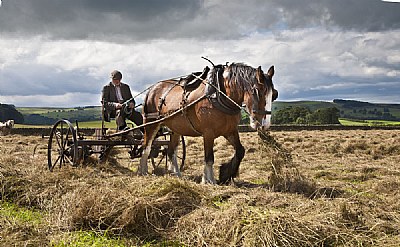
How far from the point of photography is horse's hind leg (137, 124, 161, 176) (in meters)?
8.55

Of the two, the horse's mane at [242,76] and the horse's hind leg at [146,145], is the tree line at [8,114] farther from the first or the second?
the horse's mane at [242,76]

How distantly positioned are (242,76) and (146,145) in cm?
301

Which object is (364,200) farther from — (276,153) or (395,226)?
(276,153)

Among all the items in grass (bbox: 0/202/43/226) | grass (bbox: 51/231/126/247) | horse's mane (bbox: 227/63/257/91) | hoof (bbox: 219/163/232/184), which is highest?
horse's mane (bbox: 227/63/257/91)

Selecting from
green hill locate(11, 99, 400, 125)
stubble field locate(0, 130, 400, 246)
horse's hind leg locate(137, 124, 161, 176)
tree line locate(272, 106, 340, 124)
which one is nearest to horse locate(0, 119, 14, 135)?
horse's hind leg locate(137, 124, 161, 176)

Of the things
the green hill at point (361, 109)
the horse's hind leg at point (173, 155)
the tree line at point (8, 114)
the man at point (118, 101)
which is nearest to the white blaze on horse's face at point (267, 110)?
the horse's hind leg at point (173, 155)

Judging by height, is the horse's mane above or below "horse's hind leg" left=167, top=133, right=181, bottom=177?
above

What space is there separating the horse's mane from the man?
3.01 meters

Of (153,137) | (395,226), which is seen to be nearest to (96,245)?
(395,226)

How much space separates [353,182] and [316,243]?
4.82 meters

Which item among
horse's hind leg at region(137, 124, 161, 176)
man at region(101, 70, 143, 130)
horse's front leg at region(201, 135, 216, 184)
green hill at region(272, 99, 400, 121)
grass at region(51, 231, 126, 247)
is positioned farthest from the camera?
green hill at region(272, 99, 400, 121)

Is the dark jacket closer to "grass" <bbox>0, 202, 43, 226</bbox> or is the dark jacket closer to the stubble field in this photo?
the stubble field

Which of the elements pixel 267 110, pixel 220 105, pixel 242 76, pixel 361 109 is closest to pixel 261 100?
pixel 267 110

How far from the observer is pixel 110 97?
30.7ft
